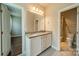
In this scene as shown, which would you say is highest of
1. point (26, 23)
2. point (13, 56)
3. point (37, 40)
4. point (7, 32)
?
point (26, 23)

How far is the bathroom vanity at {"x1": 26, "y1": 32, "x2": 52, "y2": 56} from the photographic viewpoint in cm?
270

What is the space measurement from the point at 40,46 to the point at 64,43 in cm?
67

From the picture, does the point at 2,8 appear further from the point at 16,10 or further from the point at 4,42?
the point at 4,42

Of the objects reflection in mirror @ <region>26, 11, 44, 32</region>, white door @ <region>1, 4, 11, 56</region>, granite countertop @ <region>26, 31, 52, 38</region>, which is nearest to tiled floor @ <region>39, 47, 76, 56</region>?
granite countertop @ <region>26, 31, 52, 38</region>

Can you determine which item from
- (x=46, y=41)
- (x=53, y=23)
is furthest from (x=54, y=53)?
(x=53, y=23)

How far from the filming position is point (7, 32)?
2568 mm

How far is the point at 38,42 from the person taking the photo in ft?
9.40

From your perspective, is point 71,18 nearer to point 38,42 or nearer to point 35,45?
point 38,42

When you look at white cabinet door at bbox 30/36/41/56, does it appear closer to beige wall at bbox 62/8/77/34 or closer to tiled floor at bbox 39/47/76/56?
tiled floor at bbox 39/47/76/56

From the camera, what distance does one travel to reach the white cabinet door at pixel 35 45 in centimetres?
270

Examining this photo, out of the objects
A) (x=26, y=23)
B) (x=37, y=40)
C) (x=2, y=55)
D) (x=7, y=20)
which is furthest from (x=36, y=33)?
A: (x=2, y=55)

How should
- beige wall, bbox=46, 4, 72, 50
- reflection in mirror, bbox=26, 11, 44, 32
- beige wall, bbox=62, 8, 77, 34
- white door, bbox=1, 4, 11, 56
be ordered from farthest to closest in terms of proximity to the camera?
beige wall, bbox=62, 8, 77, 34 < beige wall, bbox=46, 4, 72, 50 < reflection in mirror, bbox=26, 11, 44, 32 < white door, bbox=1, 4, 11, 56

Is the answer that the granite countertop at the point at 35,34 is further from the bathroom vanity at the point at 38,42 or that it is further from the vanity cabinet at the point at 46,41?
the vanity cabinet at the point at 46,41

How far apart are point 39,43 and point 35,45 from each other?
0.12 meters
